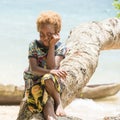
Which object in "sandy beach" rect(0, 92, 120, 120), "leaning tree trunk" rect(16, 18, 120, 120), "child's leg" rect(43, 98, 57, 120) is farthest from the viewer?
"sandy beach" rect(0, 92, 120, 120)

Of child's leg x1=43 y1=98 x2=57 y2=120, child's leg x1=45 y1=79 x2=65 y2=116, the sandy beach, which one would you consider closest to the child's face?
child's leg x1=45 y1=79 x2=65 y2=116

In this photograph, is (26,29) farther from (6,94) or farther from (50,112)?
(50,112)

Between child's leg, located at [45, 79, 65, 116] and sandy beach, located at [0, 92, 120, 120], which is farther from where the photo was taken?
sandy beach, located at [0, 92, 120, 120]

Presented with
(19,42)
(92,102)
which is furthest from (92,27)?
(19,42)

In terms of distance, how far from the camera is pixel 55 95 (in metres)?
3.96

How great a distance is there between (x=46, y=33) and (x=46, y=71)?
0.98 ft

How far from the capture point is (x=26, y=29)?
1833 inches

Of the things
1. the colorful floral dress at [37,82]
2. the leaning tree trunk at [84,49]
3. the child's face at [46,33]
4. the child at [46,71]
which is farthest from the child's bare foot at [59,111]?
the child's face at [46,33]

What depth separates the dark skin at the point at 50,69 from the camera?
3.87m

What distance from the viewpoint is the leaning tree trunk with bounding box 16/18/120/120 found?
4488 mm

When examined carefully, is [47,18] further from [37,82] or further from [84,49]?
[84,49]

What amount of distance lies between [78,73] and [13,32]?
39.9 m

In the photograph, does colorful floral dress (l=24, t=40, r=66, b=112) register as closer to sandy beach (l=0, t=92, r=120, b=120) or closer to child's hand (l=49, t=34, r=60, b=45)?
child's hand (l=49, t=34, r=60, b=45)

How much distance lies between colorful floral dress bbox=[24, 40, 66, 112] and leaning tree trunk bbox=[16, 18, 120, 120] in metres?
0.14
